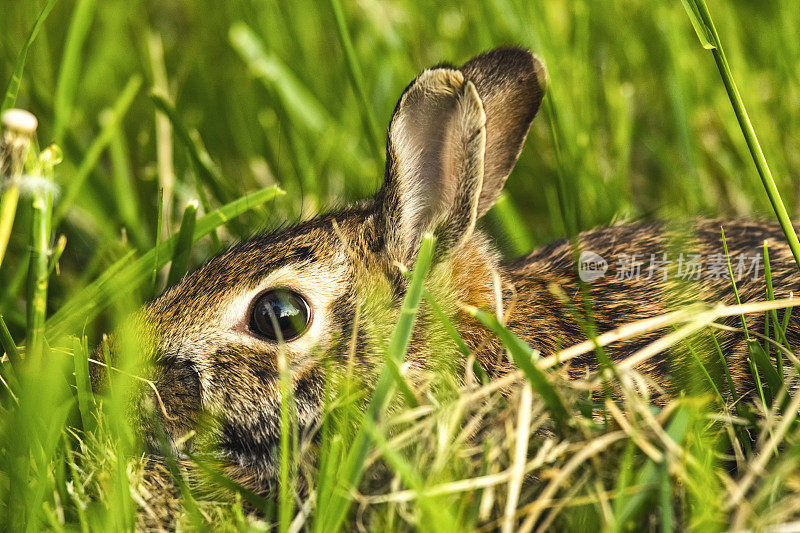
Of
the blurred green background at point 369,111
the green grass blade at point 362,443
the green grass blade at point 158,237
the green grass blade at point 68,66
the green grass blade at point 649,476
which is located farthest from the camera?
the blurred green background at point 369,111

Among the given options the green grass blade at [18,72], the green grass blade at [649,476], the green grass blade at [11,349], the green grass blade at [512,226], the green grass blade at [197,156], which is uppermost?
the green grass blade at [18,72]

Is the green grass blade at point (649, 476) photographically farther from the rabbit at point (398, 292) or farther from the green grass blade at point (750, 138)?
the green grass blade at point (750, 138)

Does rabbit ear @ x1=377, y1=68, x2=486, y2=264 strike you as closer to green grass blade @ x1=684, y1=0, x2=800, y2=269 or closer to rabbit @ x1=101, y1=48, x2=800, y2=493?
rabbit @ x1=101, y1=48, x2=800, y2=493

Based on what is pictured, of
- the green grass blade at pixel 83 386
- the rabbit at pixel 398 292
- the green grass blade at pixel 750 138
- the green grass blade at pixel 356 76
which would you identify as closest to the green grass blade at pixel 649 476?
the rabbit at pixel 398 292

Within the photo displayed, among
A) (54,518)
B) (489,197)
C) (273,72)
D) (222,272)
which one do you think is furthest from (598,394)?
(273,72)

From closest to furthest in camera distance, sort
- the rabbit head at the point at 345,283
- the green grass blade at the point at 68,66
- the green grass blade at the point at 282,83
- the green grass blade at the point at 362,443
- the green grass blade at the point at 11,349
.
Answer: the green grass blade at the point at 362,443 < the green grass blade at the point at 11,349 < the rabbit head at the point at 345,283 < the green grass blade at the point at 68,66 < the green grass blade at the point at 282,83

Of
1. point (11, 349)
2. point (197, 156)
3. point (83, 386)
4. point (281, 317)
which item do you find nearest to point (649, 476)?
point (281, 317)

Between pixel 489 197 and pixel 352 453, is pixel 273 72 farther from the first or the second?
pixel 352 453

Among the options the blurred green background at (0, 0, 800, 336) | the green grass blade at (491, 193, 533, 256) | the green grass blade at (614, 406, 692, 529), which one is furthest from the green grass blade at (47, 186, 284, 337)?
the green grass blade at (614, 406, 692, 529)
